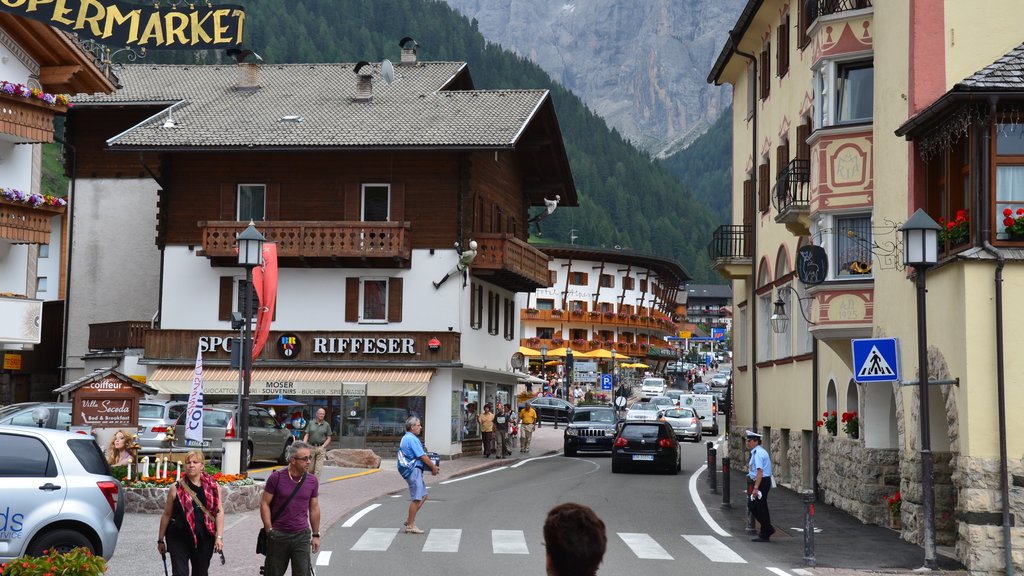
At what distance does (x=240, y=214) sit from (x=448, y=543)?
26.5 metres

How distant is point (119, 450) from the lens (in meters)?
22.4

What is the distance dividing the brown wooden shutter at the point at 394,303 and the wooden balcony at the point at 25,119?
1348cm

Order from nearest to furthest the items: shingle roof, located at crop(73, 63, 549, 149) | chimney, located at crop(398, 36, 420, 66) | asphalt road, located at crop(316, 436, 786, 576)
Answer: asphalt road, located at crop(316, 436, 786, 576), shingle roof, located at crop(73, 63, 549, 149), chimney, located at crop(398, 36, 420, 66)

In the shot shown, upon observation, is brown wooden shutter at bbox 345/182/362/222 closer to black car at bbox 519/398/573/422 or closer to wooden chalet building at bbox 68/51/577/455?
wooden chalet building at bbox 68/51/577/455

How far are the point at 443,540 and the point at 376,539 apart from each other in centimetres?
96

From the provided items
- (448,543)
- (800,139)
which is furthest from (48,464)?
(800,139)

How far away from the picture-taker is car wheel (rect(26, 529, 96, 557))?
13.2 m

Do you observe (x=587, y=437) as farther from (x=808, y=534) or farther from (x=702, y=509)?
(x=808, y=534)

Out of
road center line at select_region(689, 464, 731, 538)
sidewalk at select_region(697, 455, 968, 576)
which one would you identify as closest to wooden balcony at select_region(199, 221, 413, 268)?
road center line at select_region(689, 464, 731, 538)

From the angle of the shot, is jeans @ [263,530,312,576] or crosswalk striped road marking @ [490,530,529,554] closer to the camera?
jeans @ [263,530,312,576]

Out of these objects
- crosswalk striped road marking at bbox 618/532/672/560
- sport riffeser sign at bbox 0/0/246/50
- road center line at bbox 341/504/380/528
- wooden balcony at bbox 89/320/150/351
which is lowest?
crosswalk striped road marking at bbox 618/532/672/560

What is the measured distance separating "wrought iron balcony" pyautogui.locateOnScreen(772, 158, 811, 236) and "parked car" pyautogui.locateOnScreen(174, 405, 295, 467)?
13946 millimetres

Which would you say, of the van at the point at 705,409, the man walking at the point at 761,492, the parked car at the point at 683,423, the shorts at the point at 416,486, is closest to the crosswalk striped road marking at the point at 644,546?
the man walking at the point at 761,492

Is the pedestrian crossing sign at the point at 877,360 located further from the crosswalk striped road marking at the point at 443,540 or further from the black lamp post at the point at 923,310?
the crosswalk striped road marking at the point at 443,540
